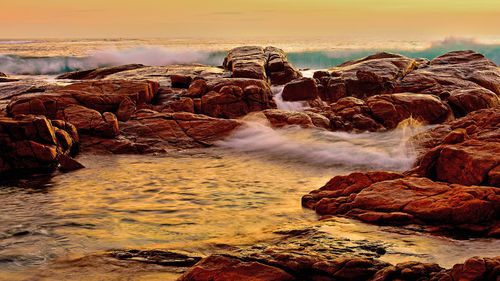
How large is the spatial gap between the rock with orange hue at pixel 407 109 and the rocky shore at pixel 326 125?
0.05 meters

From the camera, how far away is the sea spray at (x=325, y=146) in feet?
46.6

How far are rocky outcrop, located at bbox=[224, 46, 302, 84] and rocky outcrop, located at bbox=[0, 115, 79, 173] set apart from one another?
1252cm

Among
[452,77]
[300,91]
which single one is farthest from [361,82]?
[452,77]

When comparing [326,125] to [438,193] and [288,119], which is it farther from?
[438,193]

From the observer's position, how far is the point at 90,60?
6234cm

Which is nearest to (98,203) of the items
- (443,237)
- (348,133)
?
(443,237)

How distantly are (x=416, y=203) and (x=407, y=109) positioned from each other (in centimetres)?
1199

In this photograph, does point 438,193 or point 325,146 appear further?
point 325,146

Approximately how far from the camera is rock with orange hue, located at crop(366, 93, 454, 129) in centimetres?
1825

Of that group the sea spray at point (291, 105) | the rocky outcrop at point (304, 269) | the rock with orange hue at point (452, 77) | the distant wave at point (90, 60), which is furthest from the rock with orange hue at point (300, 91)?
the distant wave at point (90, 60)

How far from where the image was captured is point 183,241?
716 cm

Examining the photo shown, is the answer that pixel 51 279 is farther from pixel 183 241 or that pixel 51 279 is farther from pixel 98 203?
pixel 98 203

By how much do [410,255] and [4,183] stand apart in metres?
10.6

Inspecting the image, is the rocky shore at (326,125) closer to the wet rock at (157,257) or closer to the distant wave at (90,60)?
the wet rock at (157,257)
